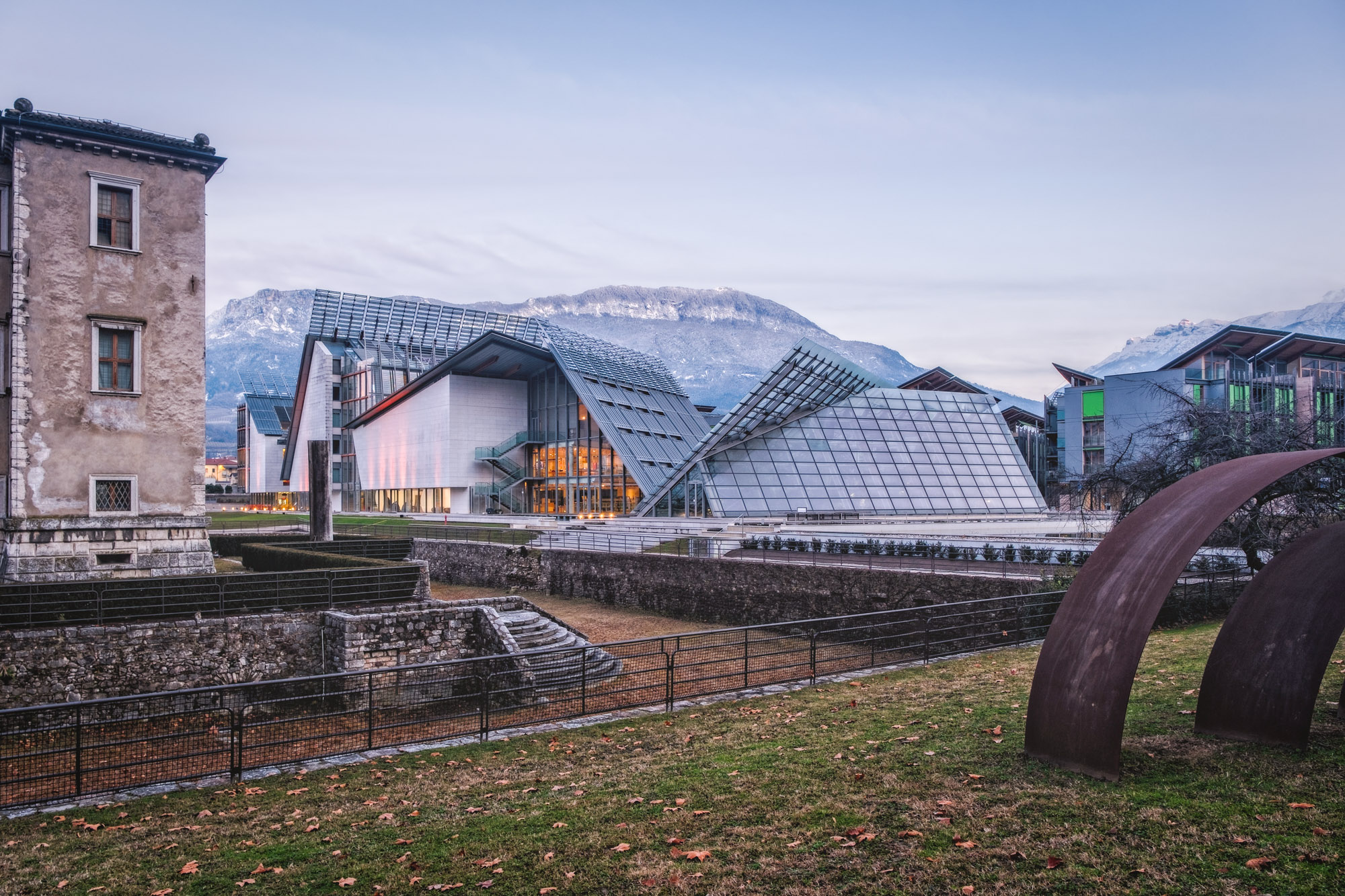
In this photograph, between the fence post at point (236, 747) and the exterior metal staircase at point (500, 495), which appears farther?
the exterior metal staircase at point (500, 495)

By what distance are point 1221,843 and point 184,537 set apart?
81.3ft

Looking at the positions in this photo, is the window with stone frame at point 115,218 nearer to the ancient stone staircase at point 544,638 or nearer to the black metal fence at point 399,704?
the black metal fence at point 399,704

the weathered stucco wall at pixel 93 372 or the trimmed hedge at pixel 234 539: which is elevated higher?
the weathered stucco wall at pixel 93 372

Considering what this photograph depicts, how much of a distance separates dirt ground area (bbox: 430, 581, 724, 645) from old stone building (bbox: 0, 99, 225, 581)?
933cm

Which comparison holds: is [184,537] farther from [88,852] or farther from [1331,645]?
[1331,645]

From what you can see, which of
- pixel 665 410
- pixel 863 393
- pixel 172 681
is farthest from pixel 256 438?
pixel 172 681

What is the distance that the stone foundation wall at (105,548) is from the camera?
21.7 meters

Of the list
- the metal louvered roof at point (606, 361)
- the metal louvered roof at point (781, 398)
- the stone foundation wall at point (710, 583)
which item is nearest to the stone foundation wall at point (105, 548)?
the stone foundation wall at point (710, 583)

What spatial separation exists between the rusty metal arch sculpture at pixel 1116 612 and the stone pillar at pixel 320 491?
2930cm

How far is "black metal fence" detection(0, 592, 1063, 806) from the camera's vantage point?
34.4ft

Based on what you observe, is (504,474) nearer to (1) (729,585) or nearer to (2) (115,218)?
(1) (729,585)

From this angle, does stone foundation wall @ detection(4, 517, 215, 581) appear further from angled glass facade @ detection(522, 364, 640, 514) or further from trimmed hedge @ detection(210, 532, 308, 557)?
angled glass facade @ detection(522, 364, 640, 514)

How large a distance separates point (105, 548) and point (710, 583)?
17.2 m

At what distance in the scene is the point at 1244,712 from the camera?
844 centimetres
